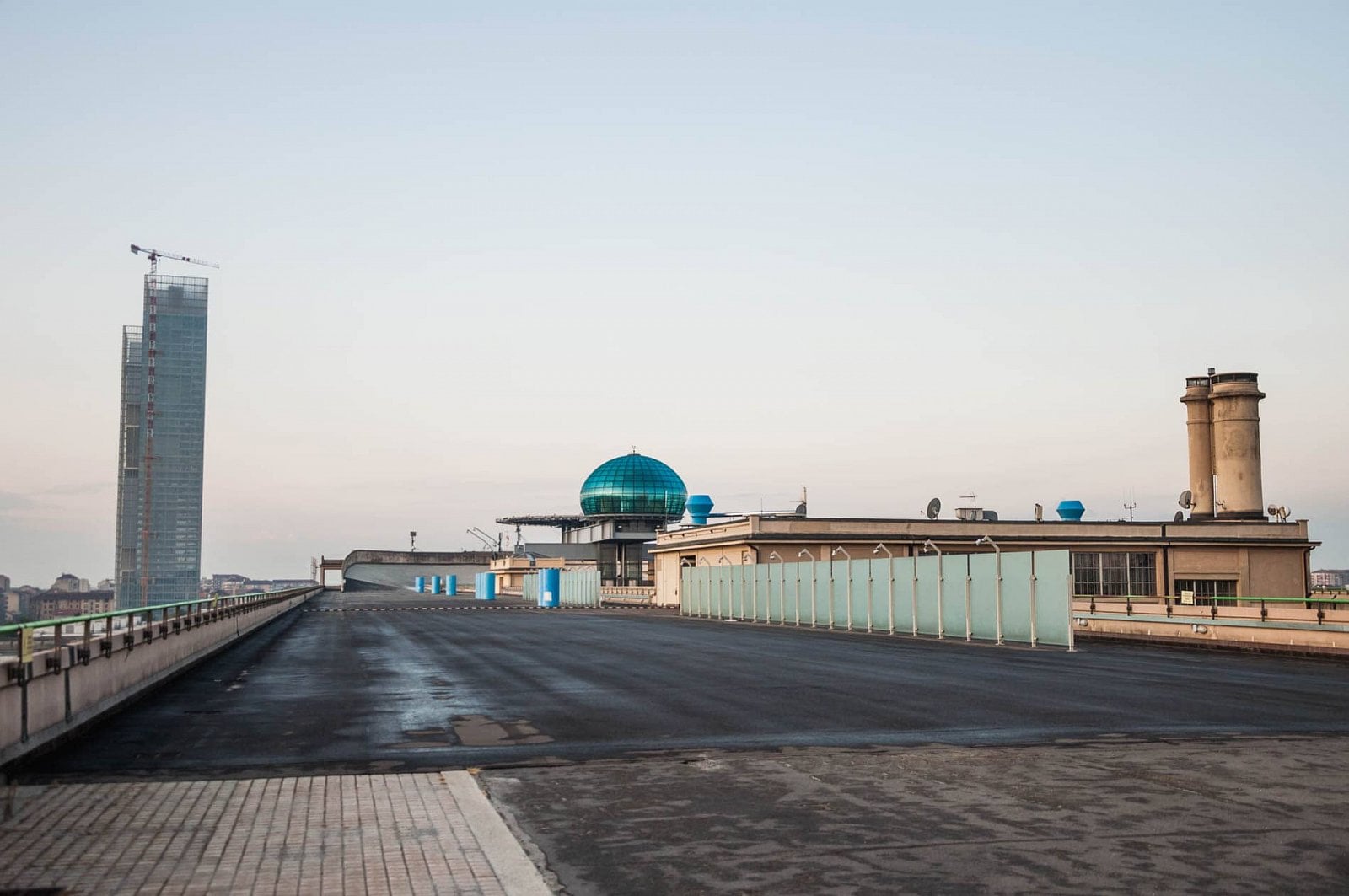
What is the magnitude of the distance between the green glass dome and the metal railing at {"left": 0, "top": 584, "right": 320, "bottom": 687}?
11266 centimetres

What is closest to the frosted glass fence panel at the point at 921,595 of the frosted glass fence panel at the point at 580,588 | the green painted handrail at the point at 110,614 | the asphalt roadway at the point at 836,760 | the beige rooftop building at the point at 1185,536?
the asphalt roadway at the point at 836,760

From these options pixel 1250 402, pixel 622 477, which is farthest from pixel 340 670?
pixel 622 477

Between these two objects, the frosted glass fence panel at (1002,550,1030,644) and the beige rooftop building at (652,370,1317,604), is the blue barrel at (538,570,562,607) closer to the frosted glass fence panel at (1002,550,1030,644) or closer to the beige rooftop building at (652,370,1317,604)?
the beige rooftop building at (652,370,1317,604)

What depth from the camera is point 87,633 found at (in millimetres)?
15320

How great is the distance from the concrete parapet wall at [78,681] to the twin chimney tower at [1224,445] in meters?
61.3

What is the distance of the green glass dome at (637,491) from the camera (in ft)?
463

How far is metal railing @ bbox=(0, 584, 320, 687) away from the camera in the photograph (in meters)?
11.8

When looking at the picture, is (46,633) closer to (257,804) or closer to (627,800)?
(257,804)

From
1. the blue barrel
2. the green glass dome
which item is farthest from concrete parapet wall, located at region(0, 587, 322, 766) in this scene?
the green glass dome

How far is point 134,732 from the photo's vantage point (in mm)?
14422

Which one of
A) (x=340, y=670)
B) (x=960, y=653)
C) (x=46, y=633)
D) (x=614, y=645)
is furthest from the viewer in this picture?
(x=614, y=645)

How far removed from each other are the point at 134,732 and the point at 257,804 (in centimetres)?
592

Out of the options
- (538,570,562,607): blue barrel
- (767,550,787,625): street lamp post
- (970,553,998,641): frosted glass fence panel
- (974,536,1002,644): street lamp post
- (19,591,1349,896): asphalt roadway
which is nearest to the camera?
(19,591,1349,896): asphalt roadway

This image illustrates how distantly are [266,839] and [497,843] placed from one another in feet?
5.20
